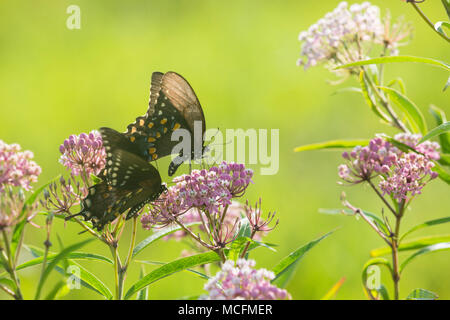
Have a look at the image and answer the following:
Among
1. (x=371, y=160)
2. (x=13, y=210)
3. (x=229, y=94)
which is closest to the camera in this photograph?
(x=13, y=210)

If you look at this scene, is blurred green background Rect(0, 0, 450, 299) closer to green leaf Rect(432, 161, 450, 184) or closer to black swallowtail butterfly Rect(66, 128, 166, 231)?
green leaf Rect(432, 161, 450, 184)

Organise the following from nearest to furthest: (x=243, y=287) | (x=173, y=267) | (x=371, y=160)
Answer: (x=243, y=287)
(x=173, y=267)
(x=371, y=160)

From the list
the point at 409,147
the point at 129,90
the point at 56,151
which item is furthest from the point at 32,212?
the point at 129,90

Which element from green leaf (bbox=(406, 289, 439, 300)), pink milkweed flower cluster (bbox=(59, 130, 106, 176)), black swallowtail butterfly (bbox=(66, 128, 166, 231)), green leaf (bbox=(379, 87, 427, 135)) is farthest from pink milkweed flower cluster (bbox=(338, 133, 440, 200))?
pink milkweed flower cluster (bbox=(59, 130, 106, 176))

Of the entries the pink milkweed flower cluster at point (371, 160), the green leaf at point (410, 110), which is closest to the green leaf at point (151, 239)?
the pink milkweed flower cluster at point (371, 160)

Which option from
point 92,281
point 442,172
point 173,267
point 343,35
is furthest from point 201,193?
point 343,35

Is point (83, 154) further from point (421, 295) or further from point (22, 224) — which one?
point (421, 295)
